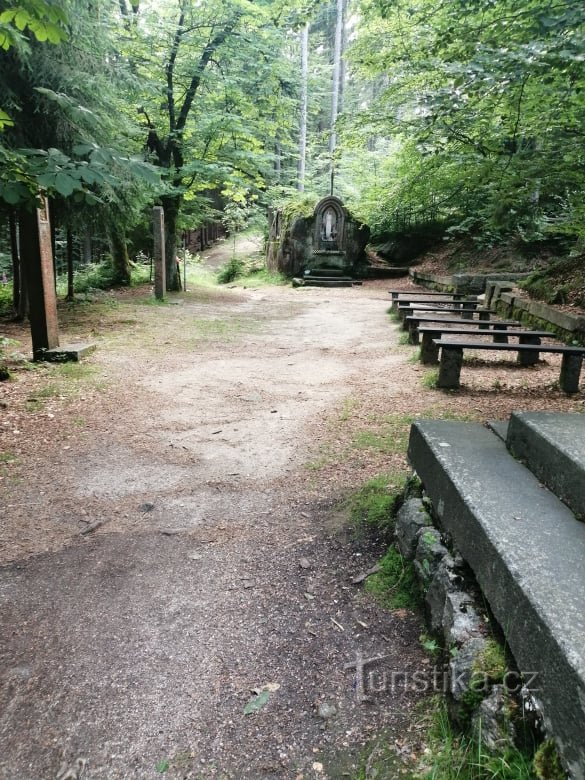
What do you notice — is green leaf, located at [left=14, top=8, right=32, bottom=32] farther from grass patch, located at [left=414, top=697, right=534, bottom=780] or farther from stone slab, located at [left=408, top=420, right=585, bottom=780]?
grass patch, located at [left=414, top=697, right=534, bottom=780]

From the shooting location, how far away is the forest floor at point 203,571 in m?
1.69

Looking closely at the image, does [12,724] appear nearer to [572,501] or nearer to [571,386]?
[572,501]

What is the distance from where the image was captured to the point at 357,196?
26.6 meters

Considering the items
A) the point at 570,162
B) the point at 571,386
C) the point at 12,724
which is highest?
the point at 570,162

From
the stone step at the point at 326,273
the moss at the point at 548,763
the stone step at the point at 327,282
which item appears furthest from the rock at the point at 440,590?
the stone step at the point at 326,273

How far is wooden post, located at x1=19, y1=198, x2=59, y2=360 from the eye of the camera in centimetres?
628

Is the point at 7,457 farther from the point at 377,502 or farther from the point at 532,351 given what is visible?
the point at 532,351

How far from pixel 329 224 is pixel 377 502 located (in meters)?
17.3

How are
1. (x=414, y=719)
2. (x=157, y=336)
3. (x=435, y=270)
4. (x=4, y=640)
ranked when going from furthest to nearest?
(x=435, y=270), (x=157, y=336), (x=4, y=640), (x=414, y=719)

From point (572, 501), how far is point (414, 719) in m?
1.01

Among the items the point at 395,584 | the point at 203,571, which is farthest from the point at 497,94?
the point at 203,571

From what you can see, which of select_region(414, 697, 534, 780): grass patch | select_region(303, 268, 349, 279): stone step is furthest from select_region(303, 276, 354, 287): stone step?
select_region(414, 697, 534, 780): grass patch

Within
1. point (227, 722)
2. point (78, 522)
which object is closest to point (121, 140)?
point (78, 522)

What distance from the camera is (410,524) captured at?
Answer: 8.32 feet
